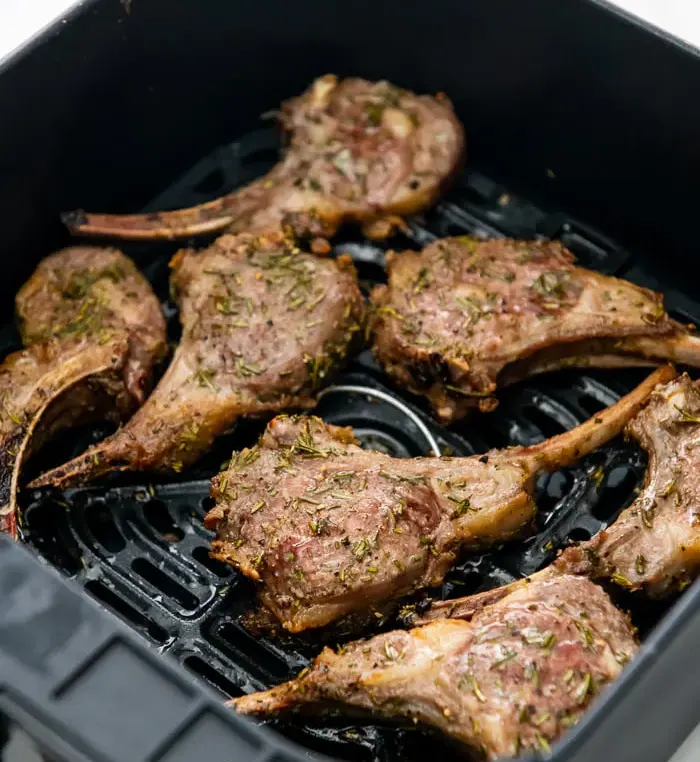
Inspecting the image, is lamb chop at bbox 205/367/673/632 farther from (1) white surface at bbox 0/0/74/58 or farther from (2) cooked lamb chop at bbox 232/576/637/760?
(1) white surface at bbox 0/0/74/58

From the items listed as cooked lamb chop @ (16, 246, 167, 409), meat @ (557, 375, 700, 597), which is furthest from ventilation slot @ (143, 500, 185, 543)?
meat @ (557, 375, 700, 597)

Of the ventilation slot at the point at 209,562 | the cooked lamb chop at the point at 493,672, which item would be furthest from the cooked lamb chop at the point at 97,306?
the cooked lamb chop at the point at 493,672

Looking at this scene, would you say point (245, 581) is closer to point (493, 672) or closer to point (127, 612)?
point (127, 612)

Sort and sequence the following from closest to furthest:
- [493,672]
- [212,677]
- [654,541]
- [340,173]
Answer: [493,672] < [654,541] < [212,677] < [340,173]

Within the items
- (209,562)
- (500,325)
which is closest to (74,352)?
(209,562)

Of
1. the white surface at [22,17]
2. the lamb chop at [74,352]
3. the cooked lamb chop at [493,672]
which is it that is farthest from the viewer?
the white surface at [22,17]

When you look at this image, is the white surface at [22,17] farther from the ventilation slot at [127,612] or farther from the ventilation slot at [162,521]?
the ventilation slot at [127,612]
